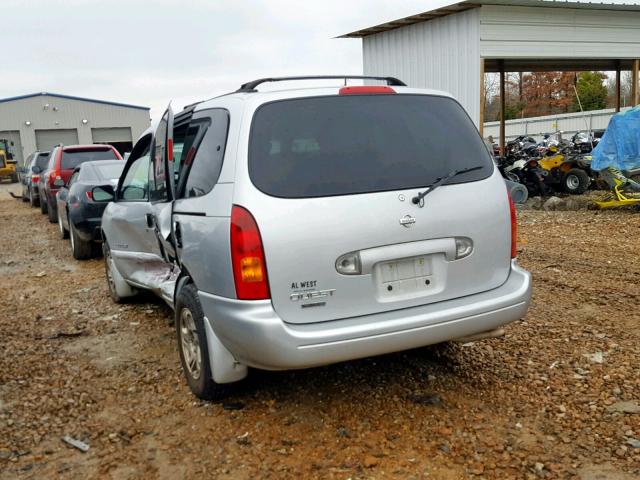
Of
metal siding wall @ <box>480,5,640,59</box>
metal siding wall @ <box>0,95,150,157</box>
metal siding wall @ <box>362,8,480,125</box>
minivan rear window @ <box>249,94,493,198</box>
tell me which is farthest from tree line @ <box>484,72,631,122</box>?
minivan rear window @ <box>249,94,493,198</box>

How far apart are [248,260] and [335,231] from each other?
459mm

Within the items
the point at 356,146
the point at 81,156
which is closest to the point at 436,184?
the point at 356,146

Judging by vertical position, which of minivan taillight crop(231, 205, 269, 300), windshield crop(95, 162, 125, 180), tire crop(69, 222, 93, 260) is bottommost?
tire crop(69, 222, 93, 260)

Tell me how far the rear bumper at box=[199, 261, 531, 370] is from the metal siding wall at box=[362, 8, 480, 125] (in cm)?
1111

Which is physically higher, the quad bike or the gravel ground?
the quad bike

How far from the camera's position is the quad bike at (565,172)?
45.7ft

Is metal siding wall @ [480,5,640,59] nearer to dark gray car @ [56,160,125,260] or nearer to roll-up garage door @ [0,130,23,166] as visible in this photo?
dark gray car @ [56,160,125,260]

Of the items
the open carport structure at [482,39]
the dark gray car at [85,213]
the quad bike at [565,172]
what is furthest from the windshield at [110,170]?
the quad bike at [565,172]

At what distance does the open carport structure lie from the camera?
14.0m

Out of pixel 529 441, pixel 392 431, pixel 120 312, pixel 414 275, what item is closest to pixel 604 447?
pixel 529 441

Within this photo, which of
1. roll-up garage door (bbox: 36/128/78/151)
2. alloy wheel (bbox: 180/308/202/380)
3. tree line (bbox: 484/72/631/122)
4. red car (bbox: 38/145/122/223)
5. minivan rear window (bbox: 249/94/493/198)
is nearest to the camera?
minivan rear window (bbox: 249/94/493/198)

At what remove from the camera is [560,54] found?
15.6 m

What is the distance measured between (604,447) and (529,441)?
1.18 feet

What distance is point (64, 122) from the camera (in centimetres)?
4356
